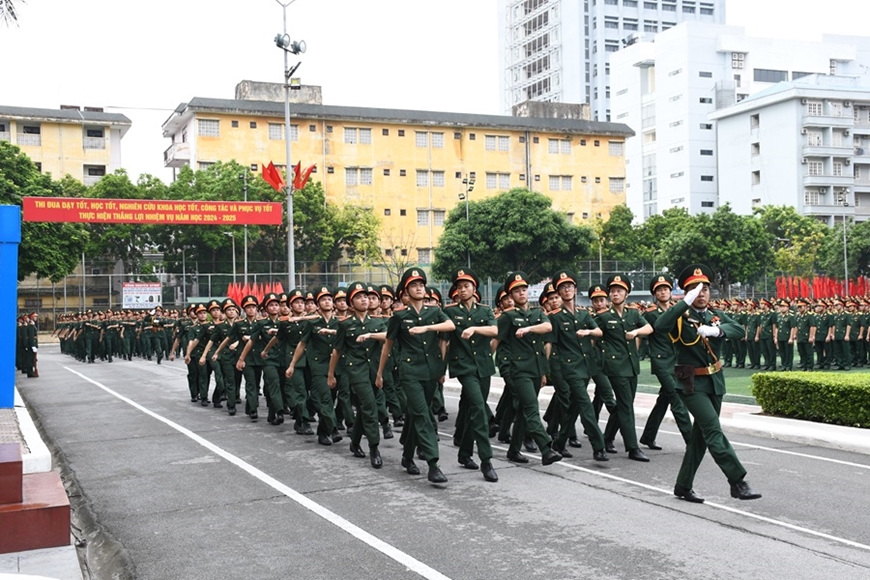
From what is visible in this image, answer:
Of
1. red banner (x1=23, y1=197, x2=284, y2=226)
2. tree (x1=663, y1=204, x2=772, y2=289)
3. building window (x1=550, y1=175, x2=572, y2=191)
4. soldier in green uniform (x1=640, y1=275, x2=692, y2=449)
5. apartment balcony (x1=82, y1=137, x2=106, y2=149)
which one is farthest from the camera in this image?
building window (x1=550, y1=175, x2=572, y2=191)

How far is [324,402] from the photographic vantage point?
11758 millimetres

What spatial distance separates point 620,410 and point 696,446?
2574 mm

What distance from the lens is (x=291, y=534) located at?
23.1 ft

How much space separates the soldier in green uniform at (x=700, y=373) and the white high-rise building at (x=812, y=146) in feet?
248

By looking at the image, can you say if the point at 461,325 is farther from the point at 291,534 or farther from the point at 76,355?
the point at 76,355

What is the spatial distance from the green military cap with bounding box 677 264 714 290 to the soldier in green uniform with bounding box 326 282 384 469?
367cm

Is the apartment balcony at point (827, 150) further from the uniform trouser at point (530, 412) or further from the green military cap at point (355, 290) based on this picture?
the uniform trouser at point (530, 412)

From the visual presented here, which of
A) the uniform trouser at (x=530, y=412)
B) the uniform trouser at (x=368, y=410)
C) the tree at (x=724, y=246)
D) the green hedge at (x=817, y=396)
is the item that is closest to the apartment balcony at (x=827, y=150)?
the tree at (x=724, y=246)

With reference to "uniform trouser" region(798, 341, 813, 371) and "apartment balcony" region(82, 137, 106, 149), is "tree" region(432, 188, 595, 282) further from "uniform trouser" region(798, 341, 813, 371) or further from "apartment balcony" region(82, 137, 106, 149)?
"apartment balcony" region(82, 137, 106, 149)

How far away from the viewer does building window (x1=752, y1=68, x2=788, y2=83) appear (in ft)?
315

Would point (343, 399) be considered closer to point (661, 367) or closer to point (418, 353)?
point (418, 353)

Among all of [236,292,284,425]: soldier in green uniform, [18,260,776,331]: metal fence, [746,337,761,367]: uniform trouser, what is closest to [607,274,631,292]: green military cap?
[236,292,284,425]: soldier in green uniform

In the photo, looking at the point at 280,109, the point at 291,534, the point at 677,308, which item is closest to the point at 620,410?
the point at 677,308

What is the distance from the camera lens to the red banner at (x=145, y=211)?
1364 inches
